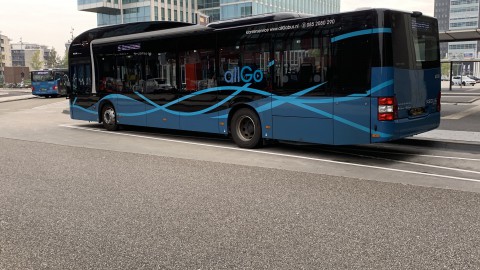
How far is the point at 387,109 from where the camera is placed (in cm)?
835

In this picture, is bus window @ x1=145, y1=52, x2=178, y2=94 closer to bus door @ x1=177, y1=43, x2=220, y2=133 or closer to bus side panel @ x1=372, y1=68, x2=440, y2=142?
bus door @ x1=177, y1=43, x2=220, y2=133

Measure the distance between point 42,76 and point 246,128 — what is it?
1467 inches

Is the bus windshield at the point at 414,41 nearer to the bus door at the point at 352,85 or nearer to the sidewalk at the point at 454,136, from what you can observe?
the bus door at the point at 352,85

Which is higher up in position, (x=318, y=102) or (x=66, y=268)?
(x=318, y=102)

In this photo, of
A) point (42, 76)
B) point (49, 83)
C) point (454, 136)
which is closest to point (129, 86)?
point (454, 136)

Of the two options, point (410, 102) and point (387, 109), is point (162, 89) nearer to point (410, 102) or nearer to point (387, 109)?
point (387, 109)

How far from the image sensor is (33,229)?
4781mm

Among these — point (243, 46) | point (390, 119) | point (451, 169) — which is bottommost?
point (451, 169)

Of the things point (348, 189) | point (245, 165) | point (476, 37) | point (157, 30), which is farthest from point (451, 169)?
point (476, 37)

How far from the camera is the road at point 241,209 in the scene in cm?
402

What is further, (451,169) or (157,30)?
(157,30)

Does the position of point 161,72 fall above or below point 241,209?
above

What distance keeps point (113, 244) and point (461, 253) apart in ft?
10.3

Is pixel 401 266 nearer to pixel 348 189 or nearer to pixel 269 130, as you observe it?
pixel 348 189
